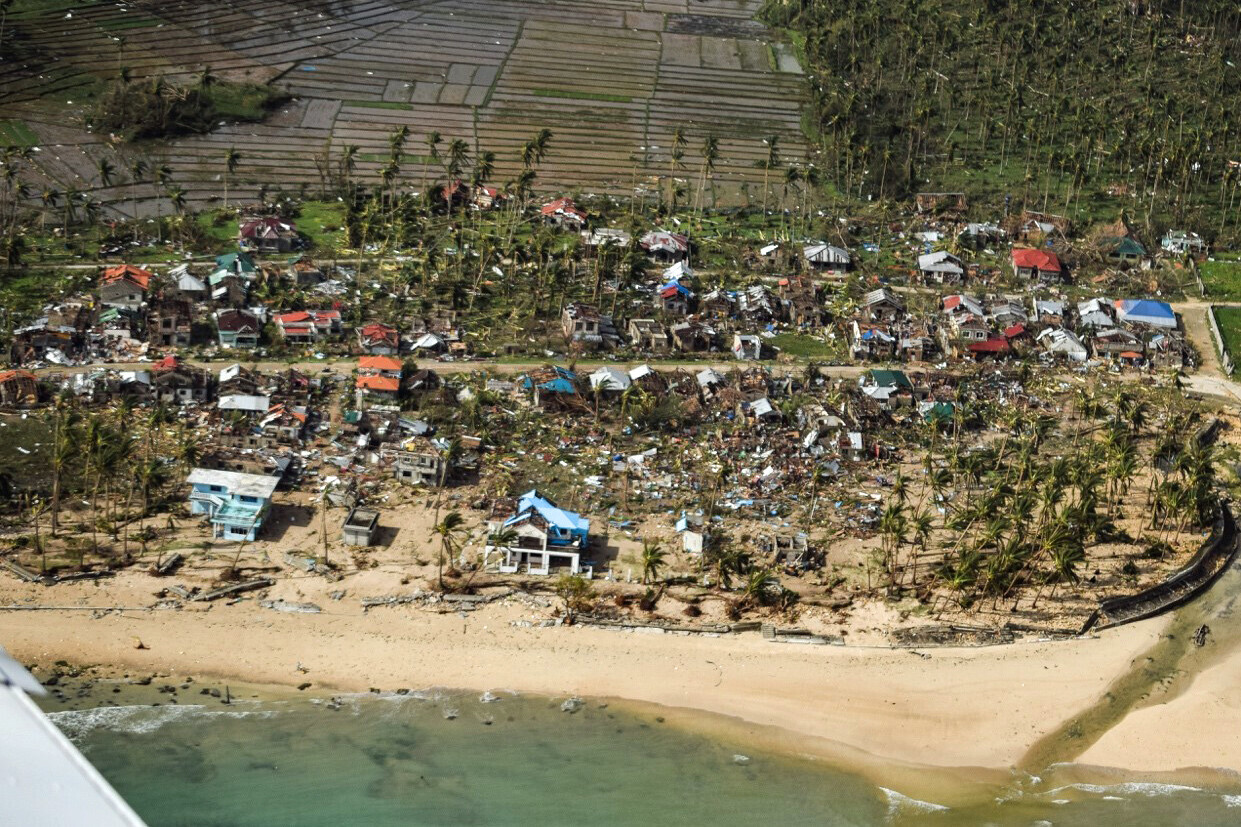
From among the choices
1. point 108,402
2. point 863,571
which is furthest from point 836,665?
point 108,402

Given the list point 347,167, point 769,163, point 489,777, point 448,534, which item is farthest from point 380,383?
point 769,163

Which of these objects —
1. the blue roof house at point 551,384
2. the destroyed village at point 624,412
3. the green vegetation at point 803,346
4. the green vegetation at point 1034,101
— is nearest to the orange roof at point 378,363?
the destroyed village at point 624,412

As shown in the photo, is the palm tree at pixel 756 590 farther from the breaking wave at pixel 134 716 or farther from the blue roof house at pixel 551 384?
the breaking wave at pixel 134 716

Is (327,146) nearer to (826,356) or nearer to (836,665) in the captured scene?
(826,356)

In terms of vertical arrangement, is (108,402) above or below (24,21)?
below

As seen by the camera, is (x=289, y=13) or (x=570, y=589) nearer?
(x=570, y=589)

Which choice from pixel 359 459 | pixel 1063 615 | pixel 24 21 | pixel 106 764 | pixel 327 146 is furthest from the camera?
pixel 24 21

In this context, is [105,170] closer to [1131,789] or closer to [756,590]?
[756,590]
